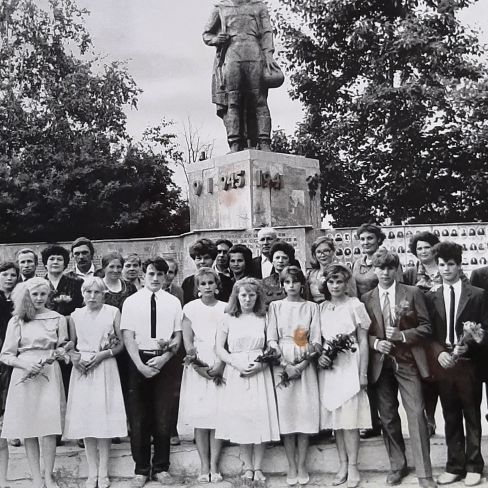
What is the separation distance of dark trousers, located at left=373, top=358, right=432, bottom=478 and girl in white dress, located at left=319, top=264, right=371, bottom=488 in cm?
13

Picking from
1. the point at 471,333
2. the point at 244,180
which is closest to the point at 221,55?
the point at 244,180

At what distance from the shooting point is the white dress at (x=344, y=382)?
5117 millimetres

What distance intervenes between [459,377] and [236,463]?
5.63 feet

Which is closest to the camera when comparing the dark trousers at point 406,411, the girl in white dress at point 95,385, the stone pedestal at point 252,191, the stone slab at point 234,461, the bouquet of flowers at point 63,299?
the dark trousers at point 406,411

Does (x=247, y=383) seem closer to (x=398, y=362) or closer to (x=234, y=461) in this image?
(x=234, y=461)

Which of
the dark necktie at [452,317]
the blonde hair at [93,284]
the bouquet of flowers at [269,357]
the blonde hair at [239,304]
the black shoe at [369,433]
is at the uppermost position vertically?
the blonde hair at [93,284]

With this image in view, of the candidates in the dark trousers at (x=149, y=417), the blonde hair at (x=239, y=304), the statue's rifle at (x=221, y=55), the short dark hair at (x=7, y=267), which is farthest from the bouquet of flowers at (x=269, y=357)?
the statue's rifle at (x=221, y=55)

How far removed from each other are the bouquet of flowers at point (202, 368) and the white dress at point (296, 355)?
0.41 metres

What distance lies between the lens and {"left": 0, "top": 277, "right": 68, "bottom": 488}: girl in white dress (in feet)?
17.1

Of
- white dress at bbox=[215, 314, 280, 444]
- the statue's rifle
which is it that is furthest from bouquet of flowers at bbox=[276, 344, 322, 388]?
the statue's rifle

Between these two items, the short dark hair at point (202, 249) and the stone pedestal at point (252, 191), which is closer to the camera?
the short dark hair at point (202, 249)

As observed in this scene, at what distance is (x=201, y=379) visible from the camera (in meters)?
5.44

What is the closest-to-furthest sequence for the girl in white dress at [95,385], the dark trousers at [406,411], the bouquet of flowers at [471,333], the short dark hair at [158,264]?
the bouquet of flowers at [471,333] < the dark trousers at [406,411] < the girl in white dress at [95,385] < the short dark hair at [158,264]

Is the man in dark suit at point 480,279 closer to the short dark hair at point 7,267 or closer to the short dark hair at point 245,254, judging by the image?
the short dark hair at point 245,254
